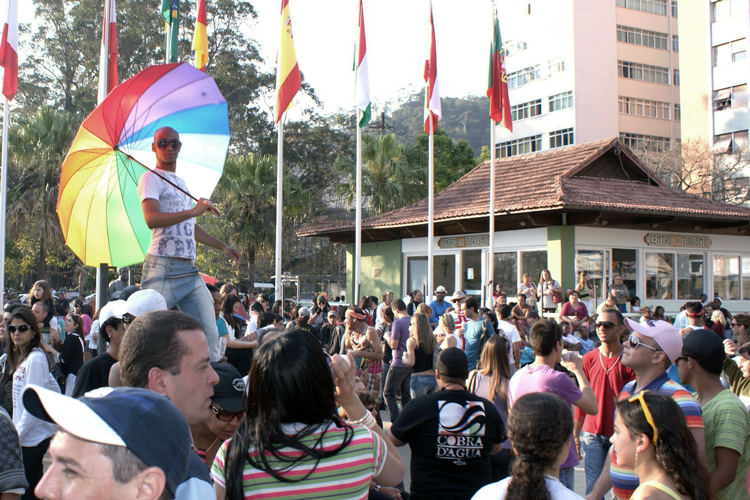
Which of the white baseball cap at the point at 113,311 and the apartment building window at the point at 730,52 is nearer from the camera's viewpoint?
the white baseball cap at the point at 113,311

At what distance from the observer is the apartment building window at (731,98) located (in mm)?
40219

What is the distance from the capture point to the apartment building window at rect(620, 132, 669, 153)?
45534 mm

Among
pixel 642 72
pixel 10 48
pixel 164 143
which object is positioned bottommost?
pixel 164 143

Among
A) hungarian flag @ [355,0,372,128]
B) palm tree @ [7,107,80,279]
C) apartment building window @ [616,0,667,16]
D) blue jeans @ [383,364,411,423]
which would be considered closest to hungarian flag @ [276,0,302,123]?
hungarian flag @ [355,0,372,128]

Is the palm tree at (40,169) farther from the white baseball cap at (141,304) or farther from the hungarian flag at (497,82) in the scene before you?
the white baseball cap at (141,304)

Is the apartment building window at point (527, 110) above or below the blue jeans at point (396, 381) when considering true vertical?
above

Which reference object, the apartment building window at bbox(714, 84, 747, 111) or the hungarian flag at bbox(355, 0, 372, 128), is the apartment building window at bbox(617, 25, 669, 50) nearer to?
the apartment building window at bbox(714, 84, 747, 111)

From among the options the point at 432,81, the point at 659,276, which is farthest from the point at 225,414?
the point at 659,276

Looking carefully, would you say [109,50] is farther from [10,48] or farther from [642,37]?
[642,37]

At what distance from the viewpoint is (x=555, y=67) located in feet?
149

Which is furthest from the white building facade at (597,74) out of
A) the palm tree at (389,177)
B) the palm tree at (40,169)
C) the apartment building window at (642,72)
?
the palm tree at (40,169)

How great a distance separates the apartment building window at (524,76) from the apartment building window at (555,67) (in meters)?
1.07

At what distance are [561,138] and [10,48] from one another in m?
38.9

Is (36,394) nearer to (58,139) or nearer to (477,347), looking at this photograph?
(477,347)
